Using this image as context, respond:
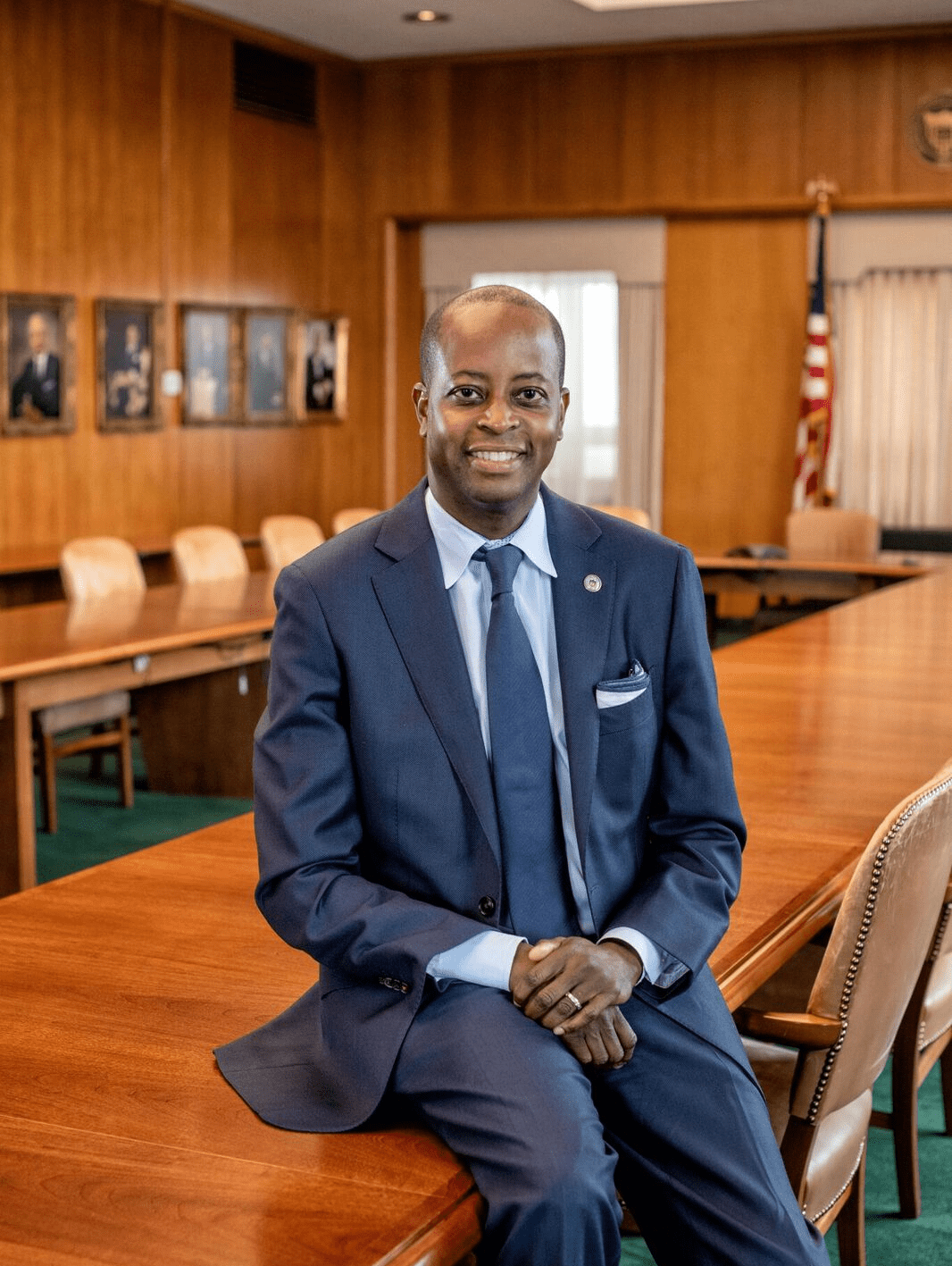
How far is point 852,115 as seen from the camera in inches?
423

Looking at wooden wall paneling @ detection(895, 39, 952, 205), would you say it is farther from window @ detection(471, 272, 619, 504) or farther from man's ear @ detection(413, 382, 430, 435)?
man's ear @ detection(413, 382, 430, 435)

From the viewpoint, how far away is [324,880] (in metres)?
1.81

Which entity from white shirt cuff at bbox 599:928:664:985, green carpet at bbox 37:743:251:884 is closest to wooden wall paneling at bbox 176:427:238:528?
green carpet at bbox 37:743:251:884

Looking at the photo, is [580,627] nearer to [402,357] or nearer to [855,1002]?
[855,1002]

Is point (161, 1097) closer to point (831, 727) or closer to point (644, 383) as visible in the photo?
point (831, 727)

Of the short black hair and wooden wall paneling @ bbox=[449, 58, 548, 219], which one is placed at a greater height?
wooden wall paneling @ bbox=[449, 58, 548, 219]

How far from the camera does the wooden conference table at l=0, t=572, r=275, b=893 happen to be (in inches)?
189

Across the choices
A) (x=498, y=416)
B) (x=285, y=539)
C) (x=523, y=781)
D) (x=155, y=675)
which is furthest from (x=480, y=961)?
(x=285, y=539)

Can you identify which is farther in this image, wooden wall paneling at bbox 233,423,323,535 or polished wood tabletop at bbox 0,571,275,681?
wooden wall paneling at bbox 233,423,323,535

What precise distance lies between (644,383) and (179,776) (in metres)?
6.07

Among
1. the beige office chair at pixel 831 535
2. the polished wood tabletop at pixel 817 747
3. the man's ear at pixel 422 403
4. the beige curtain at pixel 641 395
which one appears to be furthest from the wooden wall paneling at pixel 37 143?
the man's ear at pixel 422 403

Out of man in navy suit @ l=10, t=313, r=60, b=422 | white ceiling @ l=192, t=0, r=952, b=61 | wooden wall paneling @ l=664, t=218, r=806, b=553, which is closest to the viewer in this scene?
man in navy suit @ l=10, t=313, r=60, b=422

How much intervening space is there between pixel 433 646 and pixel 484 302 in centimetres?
40

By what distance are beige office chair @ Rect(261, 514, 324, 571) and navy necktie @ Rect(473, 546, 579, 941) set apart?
612cm
